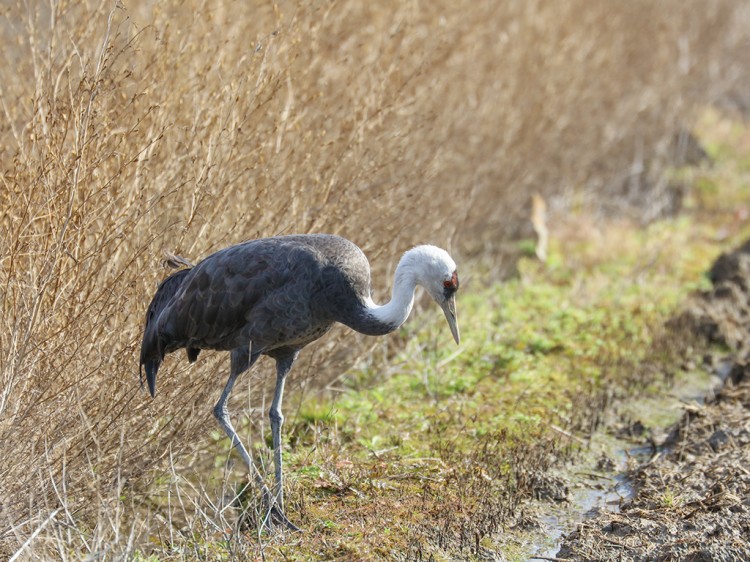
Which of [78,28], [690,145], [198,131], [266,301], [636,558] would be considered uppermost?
[78,28]

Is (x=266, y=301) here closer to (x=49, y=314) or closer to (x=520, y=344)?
(x=49, y=314)

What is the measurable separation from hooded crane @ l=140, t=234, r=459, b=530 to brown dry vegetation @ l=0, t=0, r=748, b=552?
248 mm

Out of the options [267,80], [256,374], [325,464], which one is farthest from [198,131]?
[325,464]

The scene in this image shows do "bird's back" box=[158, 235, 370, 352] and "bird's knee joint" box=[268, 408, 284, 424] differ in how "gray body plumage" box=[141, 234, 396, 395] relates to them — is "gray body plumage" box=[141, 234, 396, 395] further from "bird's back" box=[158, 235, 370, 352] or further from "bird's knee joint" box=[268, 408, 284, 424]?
"bird's knee joint" box=[268, 408, 284, 424]

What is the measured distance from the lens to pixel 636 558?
15.8 ft

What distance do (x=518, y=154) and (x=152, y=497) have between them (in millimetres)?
5002

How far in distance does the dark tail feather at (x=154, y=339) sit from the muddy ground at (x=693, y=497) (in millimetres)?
1964

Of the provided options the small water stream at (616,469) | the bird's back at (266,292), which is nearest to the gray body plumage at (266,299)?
the bird's back at (266,292)

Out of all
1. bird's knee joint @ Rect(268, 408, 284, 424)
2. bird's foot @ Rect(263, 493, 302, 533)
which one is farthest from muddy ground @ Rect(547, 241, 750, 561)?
bird's knee joint @ Rect(268, 408, 284, 424)

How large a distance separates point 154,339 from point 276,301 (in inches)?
22.7

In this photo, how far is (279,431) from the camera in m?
5.22

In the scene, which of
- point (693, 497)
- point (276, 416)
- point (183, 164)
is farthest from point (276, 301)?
point (693, 497)

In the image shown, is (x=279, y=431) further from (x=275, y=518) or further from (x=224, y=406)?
(x=275, y=518)

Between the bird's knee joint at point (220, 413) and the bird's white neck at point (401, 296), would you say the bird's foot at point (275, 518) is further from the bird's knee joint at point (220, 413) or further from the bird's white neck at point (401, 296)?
the bird's white neck at point (401, 296)
